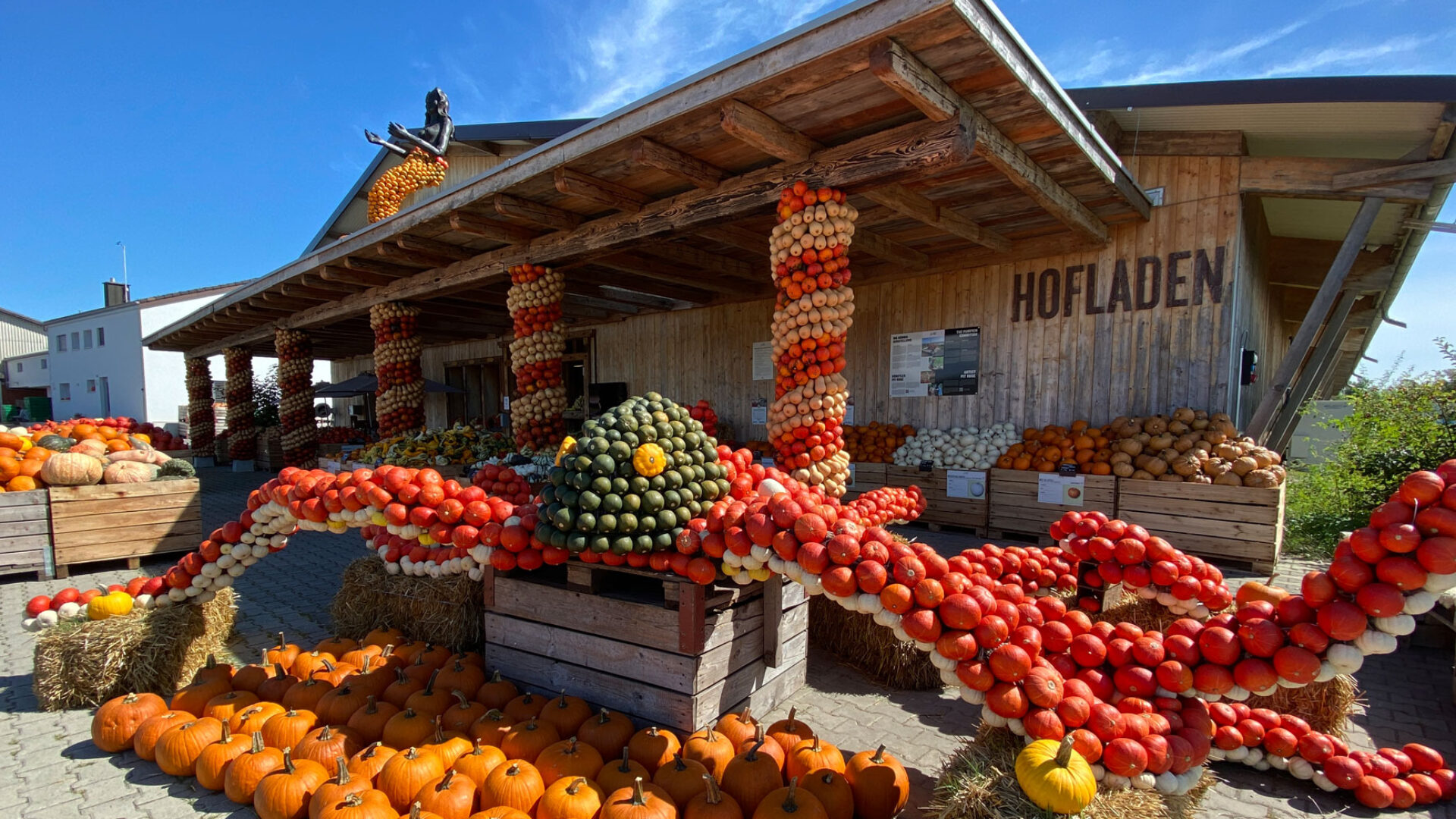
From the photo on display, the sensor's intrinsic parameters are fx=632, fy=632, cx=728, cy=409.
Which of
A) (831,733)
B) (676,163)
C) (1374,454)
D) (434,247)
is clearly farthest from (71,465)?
(1374,454)

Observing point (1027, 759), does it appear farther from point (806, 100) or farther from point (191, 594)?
point (191, 594)

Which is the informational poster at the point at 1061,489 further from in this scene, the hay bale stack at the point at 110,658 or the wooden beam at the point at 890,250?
the hay bale stack at the point at 110,658

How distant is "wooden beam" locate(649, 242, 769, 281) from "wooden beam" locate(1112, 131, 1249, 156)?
4445 millimetres

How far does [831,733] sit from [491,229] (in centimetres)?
601

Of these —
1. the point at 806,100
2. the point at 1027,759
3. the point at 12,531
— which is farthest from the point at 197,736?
the point at 12,531

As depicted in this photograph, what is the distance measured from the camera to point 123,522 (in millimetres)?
6289

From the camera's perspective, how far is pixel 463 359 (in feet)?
53.3

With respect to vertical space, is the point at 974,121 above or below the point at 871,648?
above

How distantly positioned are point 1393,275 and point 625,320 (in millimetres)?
13100

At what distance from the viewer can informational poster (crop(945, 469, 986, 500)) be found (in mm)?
7008

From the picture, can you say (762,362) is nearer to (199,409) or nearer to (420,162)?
(420,162)

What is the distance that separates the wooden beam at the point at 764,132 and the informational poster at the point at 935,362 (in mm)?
4217

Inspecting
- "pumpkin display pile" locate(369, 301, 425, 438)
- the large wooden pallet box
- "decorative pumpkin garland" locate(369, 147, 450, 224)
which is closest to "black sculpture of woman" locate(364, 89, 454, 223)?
"decorative pumpkin garland" locate(369, 147, 450, 224)

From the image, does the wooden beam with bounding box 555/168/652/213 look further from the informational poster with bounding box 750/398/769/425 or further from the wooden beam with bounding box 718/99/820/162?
the informational poster with bounding box 750/398/769/425
